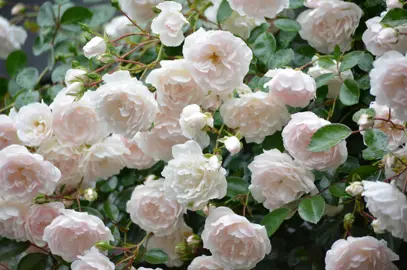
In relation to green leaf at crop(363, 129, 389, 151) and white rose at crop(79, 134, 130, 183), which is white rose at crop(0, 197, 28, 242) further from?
green leaf at crop(363, 129, 389, 151)

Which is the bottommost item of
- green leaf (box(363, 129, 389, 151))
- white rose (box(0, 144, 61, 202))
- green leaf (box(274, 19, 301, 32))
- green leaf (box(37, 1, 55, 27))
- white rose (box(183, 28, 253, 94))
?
white rose (box(0, 144, 61, 202))

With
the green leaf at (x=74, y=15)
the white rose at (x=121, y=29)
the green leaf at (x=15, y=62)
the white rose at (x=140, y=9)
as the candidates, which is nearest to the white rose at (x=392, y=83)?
the white rose at (x=140, y=9)

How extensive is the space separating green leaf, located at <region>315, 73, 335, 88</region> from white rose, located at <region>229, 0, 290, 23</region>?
12 centimetres

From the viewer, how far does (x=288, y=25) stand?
112cm

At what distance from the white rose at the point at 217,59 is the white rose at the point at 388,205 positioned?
0.78ft

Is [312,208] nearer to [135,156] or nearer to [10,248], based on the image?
[135,156]

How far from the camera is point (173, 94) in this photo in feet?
3.11

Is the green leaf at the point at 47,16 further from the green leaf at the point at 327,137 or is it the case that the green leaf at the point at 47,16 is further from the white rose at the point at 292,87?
the green leaf at the point at 327,137

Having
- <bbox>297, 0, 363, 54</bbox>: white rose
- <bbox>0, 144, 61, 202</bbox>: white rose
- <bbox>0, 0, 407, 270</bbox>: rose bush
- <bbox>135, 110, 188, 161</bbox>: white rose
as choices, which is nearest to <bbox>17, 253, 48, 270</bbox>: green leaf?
<bbox>0, 0, 407, 270</bbox>: rose bush

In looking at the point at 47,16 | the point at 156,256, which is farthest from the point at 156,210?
the point at 47,16

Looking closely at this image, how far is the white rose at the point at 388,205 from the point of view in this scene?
2.72 feet

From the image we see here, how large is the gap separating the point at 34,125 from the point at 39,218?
0.47ft

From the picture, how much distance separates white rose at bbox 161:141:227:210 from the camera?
0.91m

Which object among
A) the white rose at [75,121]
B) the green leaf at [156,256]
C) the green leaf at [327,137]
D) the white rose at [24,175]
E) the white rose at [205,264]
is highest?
the green leaf at [327,137]
